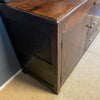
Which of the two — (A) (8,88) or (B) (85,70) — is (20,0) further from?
(B) (85,70)

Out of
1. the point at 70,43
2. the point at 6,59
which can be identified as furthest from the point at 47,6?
the point at 6,59

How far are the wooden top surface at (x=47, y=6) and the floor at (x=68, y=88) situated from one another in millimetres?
860

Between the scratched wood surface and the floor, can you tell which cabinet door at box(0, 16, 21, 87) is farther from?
the scratched wood surface

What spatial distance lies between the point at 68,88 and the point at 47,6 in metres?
0.90

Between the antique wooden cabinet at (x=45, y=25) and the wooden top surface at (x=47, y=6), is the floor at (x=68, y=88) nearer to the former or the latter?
the antique wooden cabinet at (x=45, y=25)

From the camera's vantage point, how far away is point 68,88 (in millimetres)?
1156

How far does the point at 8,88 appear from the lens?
3.87 ft

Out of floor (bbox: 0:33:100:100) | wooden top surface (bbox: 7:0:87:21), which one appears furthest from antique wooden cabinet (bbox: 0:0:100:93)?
floor (bbox: 0:33:100:100)

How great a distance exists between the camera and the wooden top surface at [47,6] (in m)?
0.57

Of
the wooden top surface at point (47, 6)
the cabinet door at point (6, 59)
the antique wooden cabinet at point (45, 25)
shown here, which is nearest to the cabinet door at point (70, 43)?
the antique wooden cabinet at point (45, 25)

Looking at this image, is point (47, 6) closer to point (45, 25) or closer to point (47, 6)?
point (47, 6)

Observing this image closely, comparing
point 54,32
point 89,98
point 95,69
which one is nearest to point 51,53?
point 54,32

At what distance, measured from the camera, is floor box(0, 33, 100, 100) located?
1.09 metres

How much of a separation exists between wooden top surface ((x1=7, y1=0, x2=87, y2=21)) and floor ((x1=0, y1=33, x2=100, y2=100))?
860 mm
